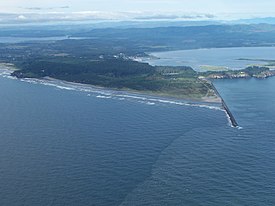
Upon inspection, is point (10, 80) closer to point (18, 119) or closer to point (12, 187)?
point (18, 119)

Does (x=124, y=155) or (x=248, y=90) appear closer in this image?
(x=124, y=155)

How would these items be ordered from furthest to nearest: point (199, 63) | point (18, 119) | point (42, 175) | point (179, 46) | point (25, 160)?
1. point (179, 46)
2. point (199, 63)
3. point (18, 119)
4. point (25, 160)
5. point (42, 175)

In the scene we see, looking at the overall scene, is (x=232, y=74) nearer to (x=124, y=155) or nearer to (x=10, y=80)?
(x=10, y=80)

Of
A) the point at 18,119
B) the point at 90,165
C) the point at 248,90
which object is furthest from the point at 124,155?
the point at 248,90

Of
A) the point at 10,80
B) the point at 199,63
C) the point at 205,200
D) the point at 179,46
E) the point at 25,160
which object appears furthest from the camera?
the point at 179,46

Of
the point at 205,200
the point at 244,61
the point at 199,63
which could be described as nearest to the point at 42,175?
the point at 205,200

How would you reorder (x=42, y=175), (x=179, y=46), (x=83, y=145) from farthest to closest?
1. (x=179, y=46)
2. (x=83, y=145)
3. (x=42, y=175)
